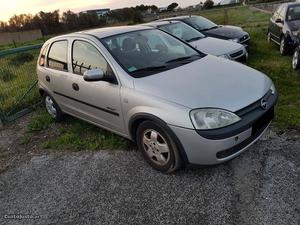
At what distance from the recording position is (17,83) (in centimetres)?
678

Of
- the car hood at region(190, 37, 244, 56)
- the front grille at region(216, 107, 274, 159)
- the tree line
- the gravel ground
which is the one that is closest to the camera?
the gravel ground

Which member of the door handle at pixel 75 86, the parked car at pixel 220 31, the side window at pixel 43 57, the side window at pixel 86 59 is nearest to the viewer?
the side window at pixel 86 59

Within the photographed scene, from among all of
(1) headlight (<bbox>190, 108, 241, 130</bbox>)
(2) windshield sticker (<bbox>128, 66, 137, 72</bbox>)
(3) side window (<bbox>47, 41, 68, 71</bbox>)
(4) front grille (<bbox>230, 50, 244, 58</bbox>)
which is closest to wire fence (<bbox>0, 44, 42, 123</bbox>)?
(3) side window (<bbox>47, 41, 68, 71</bbox>)

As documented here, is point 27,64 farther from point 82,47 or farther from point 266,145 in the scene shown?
point 266,145

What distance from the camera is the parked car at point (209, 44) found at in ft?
23.1

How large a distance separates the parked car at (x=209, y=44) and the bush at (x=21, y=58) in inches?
138

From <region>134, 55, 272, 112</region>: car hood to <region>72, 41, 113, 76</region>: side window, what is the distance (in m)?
0.63

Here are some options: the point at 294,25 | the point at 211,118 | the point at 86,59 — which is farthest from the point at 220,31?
the point at 211,118

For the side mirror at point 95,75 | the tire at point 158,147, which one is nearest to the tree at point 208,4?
the side mirror at point 95,75

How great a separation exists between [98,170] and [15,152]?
1872 mm

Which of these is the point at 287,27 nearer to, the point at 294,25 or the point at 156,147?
the point at 294,25

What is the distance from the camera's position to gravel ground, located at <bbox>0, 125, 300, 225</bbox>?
3049 millimetres

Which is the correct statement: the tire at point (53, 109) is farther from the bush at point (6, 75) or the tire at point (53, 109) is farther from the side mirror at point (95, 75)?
the side mirror at point (95, 75)

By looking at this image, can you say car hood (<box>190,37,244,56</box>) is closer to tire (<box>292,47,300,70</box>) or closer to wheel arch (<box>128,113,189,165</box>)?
tire (<box>292,47,300,70</box>)
